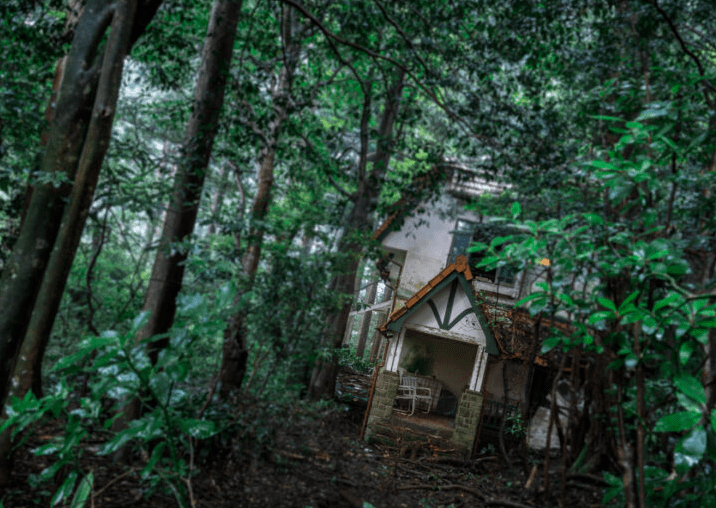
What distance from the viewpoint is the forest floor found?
9.44ft

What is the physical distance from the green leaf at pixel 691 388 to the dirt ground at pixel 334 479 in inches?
72.2

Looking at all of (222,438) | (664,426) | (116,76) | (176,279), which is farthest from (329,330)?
(664,426)

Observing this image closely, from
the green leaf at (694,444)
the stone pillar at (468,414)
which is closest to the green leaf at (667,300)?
the green leaf at (694,444)

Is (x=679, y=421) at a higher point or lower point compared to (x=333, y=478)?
higher

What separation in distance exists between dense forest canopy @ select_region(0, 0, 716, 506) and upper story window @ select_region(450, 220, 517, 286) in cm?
18

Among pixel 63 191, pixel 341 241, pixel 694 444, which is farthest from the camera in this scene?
pixel 341 241

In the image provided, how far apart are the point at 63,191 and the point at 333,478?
2.51 m

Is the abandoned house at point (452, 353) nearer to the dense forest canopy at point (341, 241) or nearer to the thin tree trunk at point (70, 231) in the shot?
the dense forest canopy at point (341, 241)

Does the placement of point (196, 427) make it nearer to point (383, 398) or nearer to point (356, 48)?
point (383, 398)

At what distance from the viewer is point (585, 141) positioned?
187 inches

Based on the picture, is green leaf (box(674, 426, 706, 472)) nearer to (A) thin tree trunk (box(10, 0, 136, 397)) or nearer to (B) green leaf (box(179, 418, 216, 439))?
(B) green leaf (box(179, 418, 216, 439))

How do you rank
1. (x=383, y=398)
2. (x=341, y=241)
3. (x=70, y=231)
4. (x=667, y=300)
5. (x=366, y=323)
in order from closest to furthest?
(x=667, y=300) < (x=70, y=231) < (x=383, y=398) < (x=366, y=323) < (x=341, y=241)

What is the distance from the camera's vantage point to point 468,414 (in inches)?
104

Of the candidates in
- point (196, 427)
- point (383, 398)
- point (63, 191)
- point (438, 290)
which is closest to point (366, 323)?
point (383, 398)
